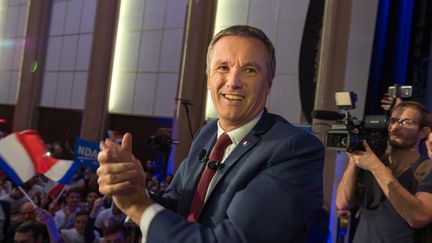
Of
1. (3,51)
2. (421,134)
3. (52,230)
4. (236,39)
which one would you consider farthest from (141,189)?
(3,51)

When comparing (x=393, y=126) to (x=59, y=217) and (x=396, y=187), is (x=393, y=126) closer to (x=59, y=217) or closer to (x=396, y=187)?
(x=396, y=187)

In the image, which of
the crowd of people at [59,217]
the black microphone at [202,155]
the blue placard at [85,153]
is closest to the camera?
the black microphone at [202,155]

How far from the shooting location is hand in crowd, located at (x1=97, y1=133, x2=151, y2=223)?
0.89 metres

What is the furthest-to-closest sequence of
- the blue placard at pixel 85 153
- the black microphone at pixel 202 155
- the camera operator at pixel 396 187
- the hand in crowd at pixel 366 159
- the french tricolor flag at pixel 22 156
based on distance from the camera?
the blue placard at pixel 85 153, the french tricolor flag at pixel 22 156, the hand in crowd at pixel 366 159, the camera operator at pixel 396 187, the black microphone at pixel 202 155

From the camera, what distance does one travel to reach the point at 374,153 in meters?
2.21

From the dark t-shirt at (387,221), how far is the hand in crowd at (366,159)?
5.5 inches

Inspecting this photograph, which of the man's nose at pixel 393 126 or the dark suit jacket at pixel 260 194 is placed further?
the man's nose at pixel 393 126

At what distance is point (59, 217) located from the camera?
4633mm

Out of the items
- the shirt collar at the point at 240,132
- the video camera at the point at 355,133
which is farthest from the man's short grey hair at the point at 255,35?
the video camera at the point at 355,133

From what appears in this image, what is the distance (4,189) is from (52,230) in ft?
7.38

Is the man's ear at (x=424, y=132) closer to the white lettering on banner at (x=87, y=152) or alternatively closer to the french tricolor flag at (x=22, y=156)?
the french tricolor flag at (x=22, y=156)

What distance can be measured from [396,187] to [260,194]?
1.34 meters

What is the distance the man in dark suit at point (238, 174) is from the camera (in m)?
0.89

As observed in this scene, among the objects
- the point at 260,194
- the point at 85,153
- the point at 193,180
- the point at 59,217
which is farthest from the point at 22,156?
the point at 260,194
